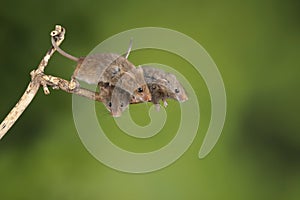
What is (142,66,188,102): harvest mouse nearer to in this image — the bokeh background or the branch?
the branch

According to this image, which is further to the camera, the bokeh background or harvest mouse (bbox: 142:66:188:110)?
the bokeh background

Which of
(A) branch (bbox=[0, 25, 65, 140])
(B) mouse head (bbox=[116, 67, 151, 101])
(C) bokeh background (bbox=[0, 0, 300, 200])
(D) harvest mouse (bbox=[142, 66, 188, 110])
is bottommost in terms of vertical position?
(A) branch (bbox=[0, 25, 65, 140])

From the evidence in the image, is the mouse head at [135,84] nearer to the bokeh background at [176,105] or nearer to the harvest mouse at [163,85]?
the harvest mouse at [163,85]

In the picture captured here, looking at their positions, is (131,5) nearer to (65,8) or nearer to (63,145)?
(65,8)

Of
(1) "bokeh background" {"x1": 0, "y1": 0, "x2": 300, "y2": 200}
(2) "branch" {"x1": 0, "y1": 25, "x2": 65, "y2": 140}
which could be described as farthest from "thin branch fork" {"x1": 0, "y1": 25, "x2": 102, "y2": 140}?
(1) "bokeh background" {"x1": 0, "y1": 0, "x2": 300, "y2": 200}

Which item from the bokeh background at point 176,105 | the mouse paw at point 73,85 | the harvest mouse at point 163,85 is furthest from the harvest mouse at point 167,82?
the bokeh background at point 176,105

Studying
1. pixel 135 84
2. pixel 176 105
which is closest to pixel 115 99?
pixel 135 84

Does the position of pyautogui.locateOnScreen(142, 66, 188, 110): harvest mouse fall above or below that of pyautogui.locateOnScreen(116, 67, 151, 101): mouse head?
above
